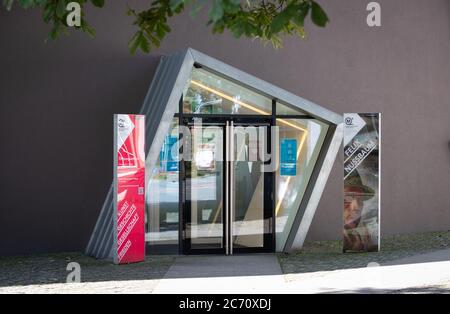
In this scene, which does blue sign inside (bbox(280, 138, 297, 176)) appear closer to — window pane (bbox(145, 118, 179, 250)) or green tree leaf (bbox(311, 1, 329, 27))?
window pane (bbox(145, 118, 179, 250))

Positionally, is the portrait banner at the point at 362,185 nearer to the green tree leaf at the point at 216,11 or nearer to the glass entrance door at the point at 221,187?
the glass entrance door at the point at 221,187

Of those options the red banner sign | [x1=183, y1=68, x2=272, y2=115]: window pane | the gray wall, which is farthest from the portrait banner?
the red banner sign

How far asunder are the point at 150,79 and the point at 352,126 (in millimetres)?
4017

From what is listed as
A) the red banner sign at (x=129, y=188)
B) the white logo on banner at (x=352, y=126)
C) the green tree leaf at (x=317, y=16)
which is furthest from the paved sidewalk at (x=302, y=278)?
the green tree leaf at (x=317, y=16)

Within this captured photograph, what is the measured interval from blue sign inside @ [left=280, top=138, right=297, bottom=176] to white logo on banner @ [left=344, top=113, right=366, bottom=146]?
A: 1.03m

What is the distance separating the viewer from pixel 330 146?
1241 centimetres

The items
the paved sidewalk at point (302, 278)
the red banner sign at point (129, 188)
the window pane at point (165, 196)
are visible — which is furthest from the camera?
the window pane at point (165, 196)

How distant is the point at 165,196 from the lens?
12.5 meters

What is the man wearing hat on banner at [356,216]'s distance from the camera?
1231 cm

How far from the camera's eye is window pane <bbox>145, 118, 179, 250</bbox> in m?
12.4

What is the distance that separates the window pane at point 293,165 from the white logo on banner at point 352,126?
1.94 feet

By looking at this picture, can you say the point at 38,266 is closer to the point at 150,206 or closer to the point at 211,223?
the point at 150,206

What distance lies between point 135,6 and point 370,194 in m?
5.66
